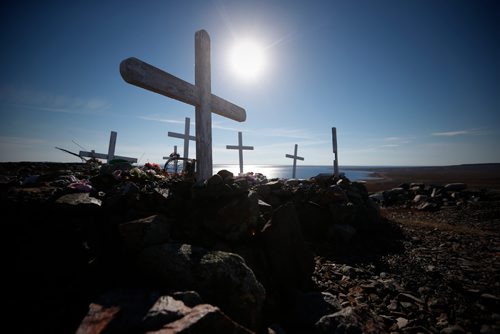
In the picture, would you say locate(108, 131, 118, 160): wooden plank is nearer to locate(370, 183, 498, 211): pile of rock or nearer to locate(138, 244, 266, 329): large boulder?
locate(138, 244, 266, 329): large boulder

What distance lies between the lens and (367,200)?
6.51 m

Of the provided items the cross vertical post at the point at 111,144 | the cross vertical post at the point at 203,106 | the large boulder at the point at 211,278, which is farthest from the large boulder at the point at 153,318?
the cross vertical post at the point at 111,144

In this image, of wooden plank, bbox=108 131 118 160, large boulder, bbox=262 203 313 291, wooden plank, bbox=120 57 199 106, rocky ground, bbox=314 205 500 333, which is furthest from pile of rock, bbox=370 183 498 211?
wooden plank, bbox=108 131 118 160

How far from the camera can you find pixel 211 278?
1853 millimetres

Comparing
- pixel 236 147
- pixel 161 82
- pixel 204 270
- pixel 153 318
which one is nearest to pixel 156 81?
pixel 161 82

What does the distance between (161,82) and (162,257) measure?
2.74 meters

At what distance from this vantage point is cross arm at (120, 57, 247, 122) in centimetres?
291

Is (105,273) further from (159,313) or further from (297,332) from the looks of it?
(297,332)

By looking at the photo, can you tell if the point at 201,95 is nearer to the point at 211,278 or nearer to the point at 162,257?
the point at 162,257

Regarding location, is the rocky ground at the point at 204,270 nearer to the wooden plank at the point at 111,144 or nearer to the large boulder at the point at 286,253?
the large boulder at the point at 286,253

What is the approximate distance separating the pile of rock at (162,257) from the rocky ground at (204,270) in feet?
0.03

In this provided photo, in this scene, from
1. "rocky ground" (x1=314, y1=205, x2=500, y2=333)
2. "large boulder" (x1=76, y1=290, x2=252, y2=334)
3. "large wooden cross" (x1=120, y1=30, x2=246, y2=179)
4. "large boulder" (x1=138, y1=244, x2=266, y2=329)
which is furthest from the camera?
"large wooden cross" (x1=120, y1=30, x2=246, y2=179)

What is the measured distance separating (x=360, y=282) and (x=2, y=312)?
3744 millimetres

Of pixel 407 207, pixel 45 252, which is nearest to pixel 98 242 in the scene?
pixel 45 252
